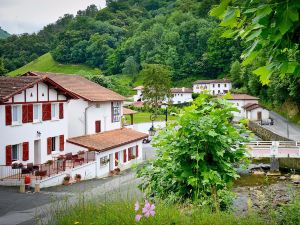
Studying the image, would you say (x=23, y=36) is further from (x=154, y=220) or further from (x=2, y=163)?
(x=154, y=220)

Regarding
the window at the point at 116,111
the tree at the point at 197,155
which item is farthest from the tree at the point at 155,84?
the tree at the point at 197,155

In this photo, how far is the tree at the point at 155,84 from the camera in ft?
296

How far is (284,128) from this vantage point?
2488 inches

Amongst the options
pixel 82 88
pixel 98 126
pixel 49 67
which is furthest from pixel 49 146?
pixel 49 67

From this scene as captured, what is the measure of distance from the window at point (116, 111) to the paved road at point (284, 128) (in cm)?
2191

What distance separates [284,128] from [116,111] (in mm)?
31624

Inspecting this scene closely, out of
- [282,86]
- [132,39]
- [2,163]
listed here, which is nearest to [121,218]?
[2,163]

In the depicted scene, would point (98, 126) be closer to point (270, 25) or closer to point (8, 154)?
point (8, 154)

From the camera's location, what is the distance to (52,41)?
178625 millimetres

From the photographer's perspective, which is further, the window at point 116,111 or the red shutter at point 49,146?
the window at point 116,111

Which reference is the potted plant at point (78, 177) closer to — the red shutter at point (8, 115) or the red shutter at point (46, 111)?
the red shutter at point (46, 111)

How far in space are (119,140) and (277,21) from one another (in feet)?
114

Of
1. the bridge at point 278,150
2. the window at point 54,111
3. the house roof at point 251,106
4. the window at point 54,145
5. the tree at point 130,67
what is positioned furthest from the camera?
the tree at point 130,67

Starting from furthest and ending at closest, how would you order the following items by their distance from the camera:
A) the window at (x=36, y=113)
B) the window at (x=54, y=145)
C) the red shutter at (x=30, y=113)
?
the window at (x=54, y=145) < the window at (x=36, y=113) < the red shutter at (x=30, y=113)
